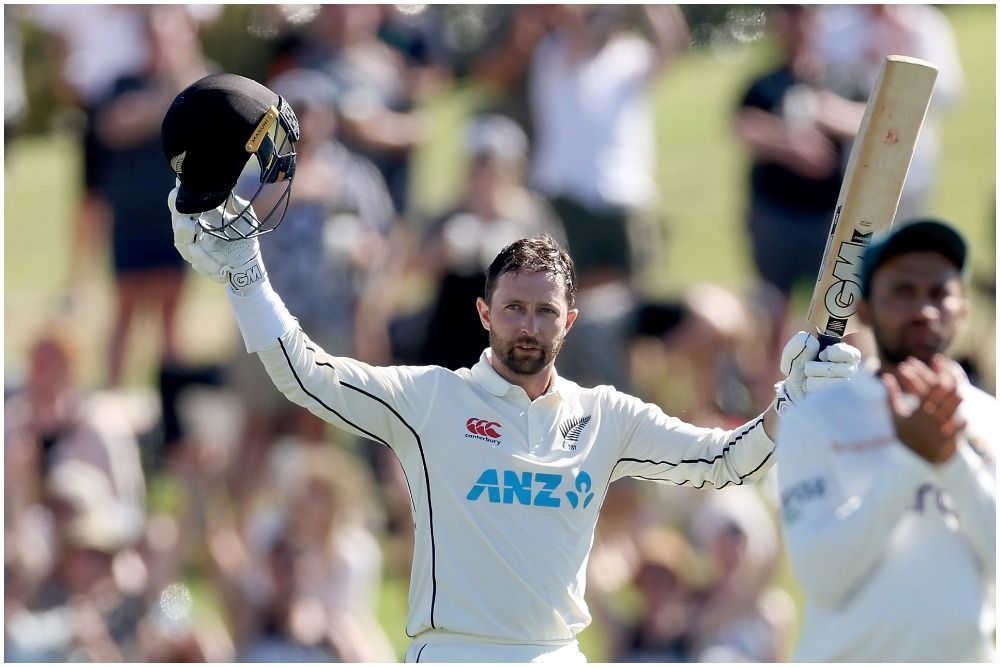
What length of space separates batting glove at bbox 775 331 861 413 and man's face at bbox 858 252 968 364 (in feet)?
2.88

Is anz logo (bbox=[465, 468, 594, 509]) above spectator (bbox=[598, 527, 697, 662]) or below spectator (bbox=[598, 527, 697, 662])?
above

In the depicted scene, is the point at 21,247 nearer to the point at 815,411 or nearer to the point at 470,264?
the point at 470,264

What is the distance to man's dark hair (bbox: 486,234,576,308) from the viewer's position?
5.05 meters

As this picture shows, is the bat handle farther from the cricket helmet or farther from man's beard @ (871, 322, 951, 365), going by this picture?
the cricket helmet

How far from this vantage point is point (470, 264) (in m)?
8.91

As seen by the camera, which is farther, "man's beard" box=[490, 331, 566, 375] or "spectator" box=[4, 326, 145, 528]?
"spectator" box=[4, 326, 145, 528]

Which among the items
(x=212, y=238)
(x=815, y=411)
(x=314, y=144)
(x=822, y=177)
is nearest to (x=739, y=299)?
(x=822, y=177)

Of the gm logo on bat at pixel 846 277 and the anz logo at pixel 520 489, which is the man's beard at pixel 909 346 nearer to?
the gm logo on bat at pixel 846 277

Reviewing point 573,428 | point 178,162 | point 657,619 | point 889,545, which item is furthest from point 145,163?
point 889,545

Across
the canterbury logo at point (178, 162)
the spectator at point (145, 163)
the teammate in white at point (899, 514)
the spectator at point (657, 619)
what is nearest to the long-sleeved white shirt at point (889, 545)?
the teammate in white at point (899, 514)

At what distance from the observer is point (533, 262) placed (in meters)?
5.05

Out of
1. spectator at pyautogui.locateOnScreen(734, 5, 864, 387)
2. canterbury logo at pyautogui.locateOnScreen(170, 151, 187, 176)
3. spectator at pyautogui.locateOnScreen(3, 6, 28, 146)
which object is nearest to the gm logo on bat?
canterbury logo at pyautogui.locateOnScreen(170, 151, 187, 176)

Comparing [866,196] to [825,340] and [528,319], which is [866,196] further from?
[528,319]

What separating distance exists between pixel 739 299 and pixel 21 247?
5.79 meters
